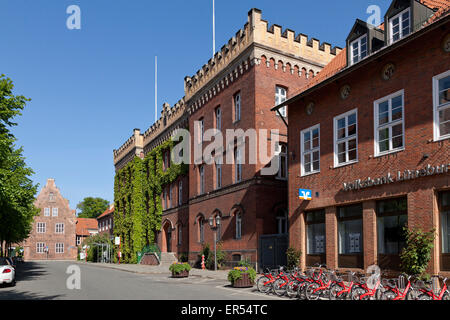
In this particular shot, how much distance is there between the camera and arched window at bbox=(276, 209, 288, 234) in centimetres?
2658

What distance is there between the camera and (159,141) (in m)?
45.6

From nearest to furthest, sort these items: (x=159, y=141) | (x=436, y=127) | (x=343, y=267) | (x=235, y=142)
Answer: (x=436, y=127), (x=343, y=267), (x=235, y=142), (x=159, y=141)

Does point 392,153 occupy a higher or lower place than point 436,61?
lower

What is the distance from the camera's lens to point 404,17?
656 inches

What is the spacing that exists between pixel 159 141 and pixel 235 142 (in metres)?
18.2

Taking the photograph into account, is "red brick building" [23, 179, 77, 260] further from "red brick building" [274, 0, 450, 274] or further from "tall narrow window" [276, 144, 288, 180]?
"red brick building" [274, 0, 450, 274]

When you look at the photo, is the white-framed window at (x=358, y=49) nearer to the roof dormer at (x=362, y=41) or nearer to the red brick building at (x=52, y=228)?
the roof dormer at (x=362, y=41)

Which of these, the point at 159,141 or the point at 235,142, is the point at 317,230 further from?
the point at 159,141

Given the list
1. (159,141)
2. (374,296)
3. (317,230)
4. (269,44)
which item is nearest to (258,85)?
(269,44)

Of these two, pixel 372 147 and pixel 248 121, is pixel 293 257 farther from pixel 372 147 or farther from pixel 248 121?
pixel 248 121

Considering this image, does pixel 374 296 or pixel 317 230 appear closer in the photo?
pixel 374 296
